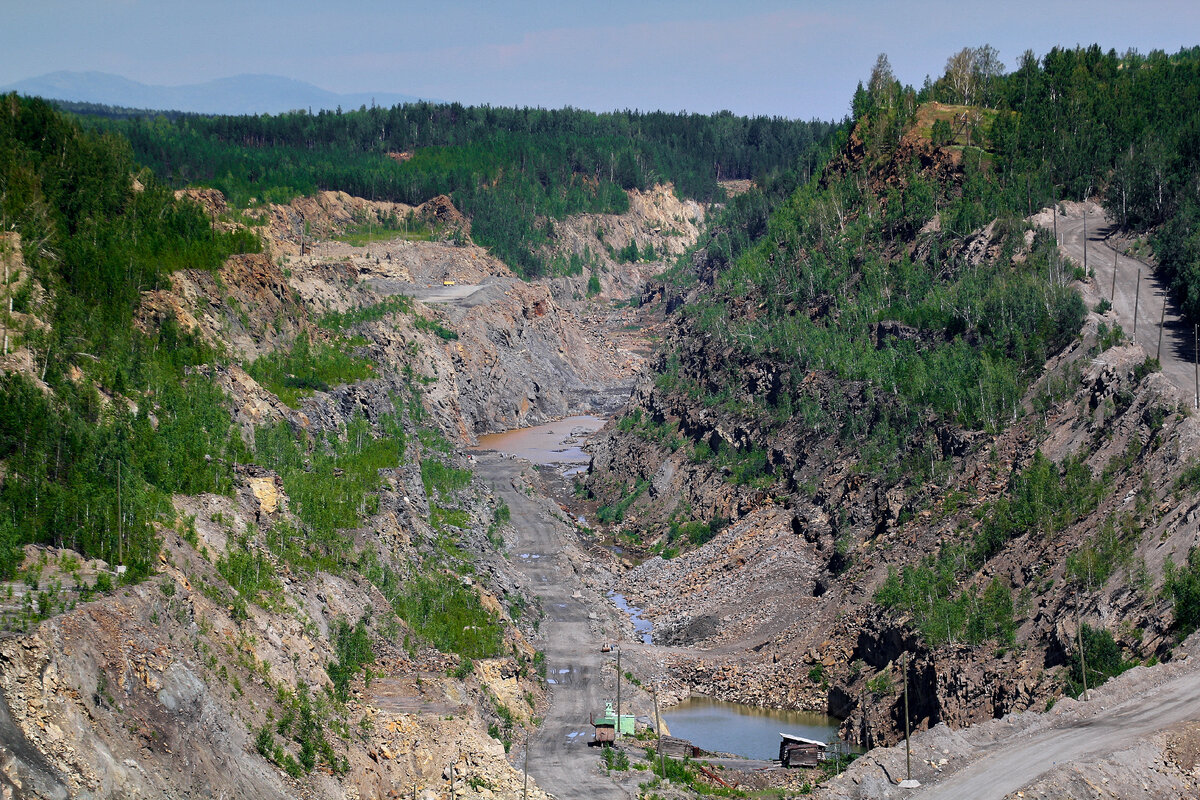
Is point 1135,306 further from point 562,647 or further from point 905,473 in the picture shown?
point 562,647

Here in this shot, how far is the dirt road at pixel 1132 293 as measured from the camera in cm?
6508

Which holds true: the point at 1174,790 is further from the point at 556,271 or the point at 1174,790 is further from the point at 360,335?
the point at 556,271

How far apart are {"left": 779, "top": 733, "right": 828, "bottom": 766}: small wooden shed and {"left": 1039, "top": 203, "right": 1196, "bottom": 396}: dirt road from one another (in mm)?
25384

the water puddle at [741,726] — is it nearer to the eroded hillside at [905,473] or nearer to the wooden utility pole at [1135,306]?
the eroded hillside at [905,473]

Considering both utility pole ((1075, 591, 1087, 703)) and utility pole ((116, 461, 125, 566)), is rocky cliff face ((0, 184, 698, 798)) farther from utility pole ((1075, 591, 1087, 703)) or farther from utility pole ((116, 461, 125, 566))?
utility pole ((1075, 591, 1087, 703))

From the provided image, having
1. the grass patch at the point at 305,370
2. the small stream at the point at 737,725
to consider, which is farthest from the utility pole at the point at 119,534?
the grass patch at the point at 305,370

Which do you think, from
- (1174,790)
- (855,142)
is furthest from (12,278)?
(855,142)

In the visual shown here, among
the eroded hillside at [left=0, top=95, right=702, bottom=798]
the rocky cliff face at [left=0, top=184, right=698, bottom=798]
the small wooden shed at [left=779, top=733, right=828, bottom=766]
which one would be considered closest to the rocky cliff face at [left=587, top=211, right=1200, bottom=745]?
the small wooden shed at [left=779, top=733, right=828, bottom=766]

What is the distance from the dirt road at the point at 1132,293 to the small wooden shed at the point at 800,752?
25.4 meters

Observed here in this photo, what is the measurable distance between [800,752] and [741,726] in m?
7.99

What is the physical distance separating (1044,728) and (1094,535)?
14.7 metres

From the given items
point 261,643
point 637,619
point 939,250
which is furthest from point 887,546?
point 261,643

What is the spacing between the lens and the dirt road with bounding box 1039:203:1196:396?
214ft

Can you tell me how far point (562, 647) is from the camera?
63000 mm
